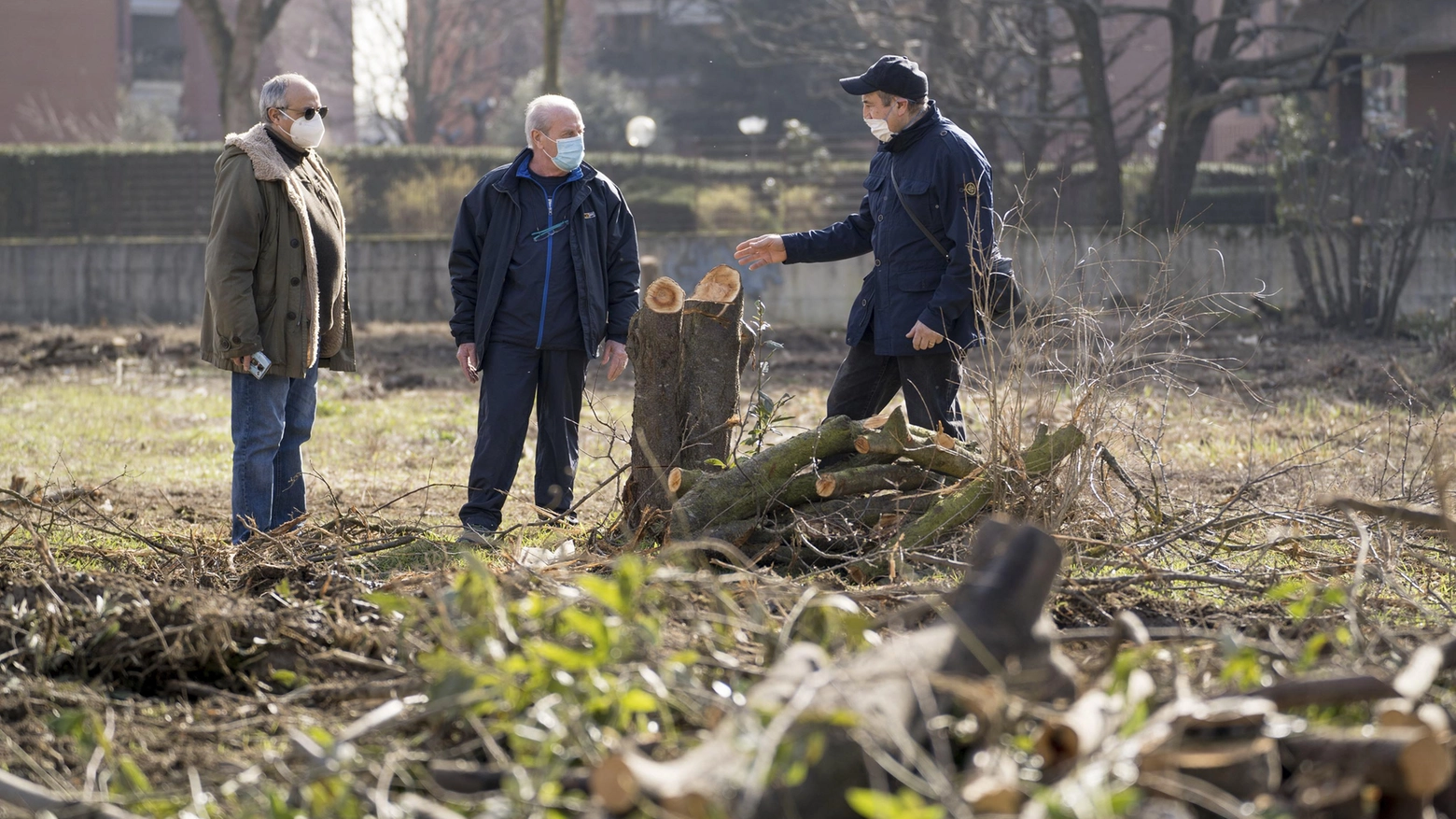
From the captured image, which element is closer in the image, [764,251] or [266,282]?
[266,282]

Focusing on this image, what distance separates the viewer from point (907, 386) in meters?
5.72

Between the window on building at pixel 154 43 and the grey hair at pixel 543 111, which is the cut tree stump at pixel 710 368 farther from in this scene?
the window on building at pixel 154 43

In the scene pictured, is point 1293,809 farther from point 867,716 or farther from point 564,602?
point 564,602

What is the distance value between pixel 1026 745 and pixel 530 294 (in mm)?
3970

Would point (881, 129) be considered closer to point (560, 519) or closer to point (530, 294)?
point (530, 294)

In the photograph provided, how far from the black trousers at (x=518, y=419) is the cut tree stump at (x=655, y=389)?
1.66ft

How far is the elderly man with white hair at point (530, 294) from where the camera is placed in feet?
19.6

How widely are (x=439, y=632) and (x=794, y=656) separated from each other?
822mm

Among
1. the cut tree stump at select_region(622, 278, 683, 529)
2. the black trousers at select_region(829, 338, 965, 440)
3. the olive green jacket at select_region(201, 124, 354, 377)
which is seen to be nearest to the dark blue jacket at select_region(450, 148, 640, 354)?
the cut tree stump at select_region(622, 278, 683, 529)

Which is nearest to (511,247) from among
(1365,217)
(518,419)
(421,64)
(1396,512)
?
(518,419)

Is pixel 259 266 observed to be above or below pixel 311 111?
below

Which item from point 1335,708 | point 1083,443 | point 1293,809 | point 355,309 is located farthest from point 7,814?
point 355,309

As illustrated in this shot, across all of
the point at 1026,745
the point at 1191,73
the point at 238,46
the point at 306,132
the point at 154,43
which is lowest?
the point at 1026,745

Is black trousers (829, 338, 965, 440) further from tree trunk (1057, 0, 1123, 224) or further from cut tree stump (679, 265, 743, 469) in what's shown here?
tree trunk (1057, 0, 1123, 224)
